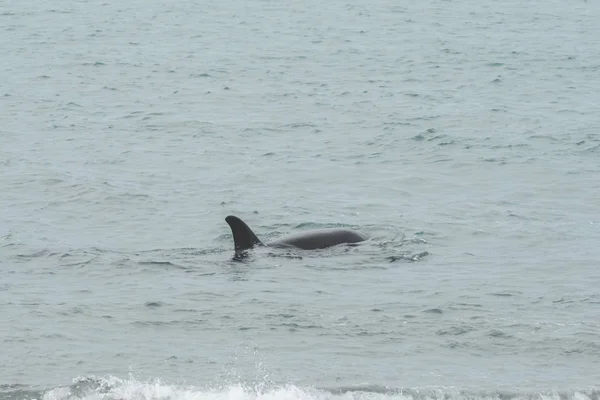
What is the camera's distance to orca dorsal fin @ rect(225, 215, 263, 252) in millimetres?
20953

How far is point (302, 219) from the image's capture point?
81.1 feet

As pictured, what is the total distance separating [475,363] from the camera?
16.2 meters

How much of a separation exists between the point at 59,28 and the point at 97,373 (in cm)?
4600

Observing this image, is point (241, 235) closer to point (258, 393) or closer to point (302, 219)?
point (302, 219)

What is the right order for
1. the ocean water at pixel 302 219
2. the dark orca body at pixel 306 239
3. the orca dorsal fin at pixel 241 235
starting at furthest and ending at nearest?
the dark orca body at pixel 306 239 → the orca dorsal fin at pixel 241 235 → the ocean water at pixel 302 219

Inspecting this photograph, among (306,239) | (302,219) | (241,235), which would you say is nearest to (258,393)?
(241,235)

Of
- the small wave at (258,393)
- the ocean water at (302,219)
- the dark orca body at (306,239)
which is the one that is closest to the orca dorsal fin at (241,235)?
the dark orca body at (306,239)

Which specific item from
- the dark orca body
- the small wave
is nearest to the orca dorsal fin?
the dark orca body

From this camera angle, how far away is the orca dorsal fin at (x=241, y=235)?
20953 millimetres

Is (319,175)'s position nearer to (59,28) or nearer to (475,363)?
(475,363)

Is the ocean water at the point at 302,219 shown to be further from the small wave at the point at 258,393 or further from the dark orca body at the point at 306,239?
the dark orca body at the point at 306,239

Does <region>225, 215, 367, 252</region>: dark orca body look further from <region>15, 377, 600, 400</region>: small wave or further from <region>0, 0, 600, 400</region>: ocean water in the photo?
<region>15, 377, 600, 400</region>: small wave

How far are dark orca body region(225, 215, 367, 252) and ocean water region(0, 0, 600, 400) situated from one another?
40cm

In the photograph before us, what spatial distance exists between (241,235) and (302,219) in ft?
11.8
